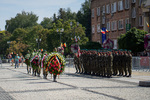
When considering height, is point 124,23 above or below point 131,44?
above

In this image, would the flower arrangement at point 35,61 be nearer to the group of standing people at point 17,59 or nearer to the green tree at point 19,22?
the group of standing people at point 17,59

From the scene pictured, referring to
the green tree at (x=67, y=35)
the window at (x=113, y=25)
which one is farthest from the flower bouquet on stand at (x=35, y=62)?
the green tree at (x=67, y=35)

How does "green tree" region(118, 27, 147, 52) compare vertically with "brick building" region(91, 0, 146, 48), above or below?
below

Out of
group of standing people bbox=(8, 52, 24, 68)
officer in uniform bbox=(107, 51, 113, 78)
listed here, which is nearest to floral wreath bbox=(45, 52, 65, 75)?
officer in uniform bbox=(107, 51, 113, 78)

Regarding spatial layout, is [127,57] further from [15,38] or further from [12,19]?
[12,19]

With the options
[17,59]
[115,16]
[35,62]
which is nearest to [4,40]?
[115,16]

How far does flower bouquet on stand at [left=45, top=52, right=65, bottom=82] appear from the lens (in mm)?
18891

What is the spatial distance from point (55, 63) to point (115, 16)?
37.9m

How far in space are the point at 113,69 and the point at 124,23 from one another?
29.3 m

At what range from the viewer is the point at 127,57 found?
23.3m

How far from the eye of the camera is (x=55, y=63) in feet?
62.2

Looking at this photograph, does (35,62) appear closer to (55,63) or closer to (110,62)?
(110,62)

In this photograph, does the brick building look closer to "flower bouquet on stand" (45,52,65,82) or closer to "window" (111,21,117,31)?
"window" (111,21,117,31)

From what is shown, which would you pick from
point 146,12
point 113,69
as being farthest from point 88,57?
point 146,12
